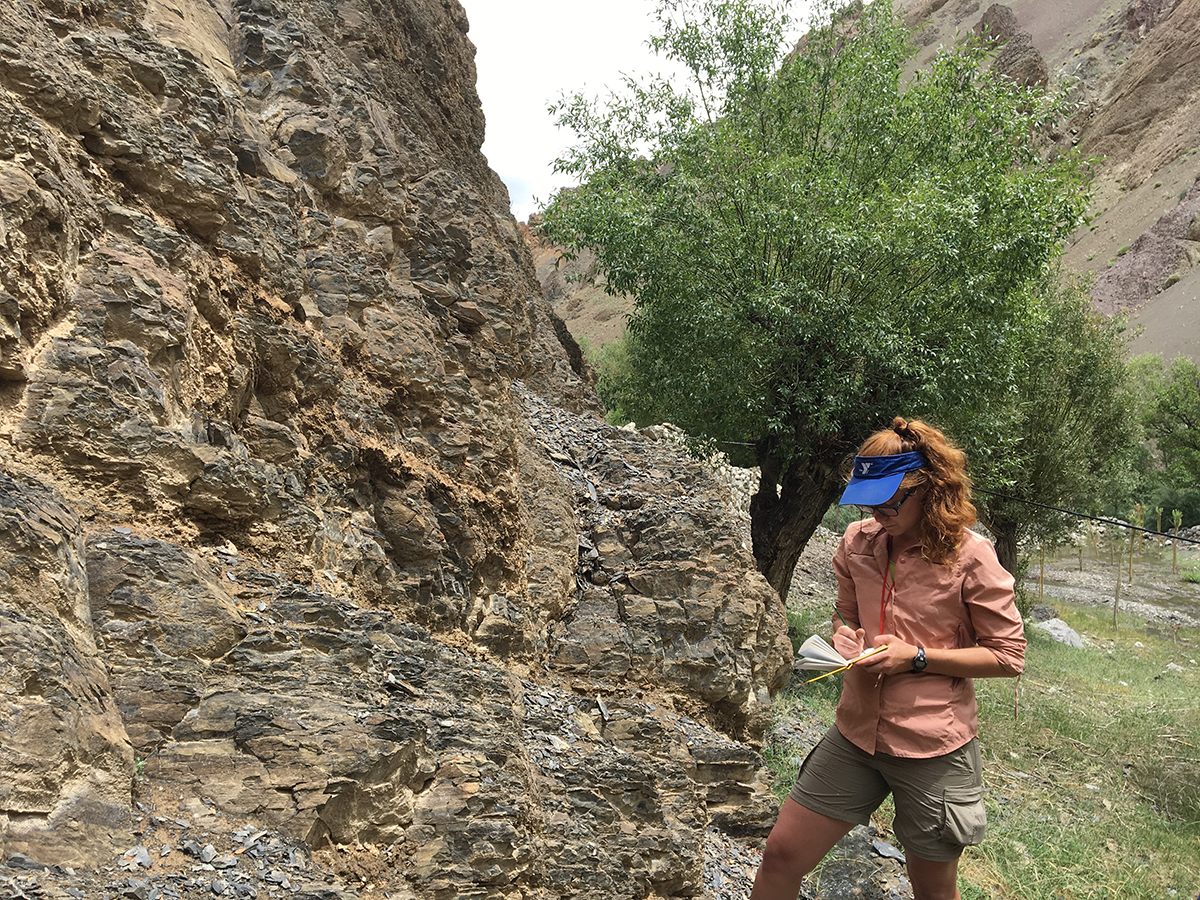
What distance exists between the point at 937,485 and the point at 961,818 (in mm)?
1141

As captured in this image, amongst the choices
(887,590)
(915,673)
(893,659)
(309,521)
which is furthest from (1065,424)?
(309,521)

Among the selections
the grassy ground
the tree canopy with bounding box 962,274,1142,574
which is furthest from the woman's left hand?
the tree canopy with bounding box 962,274,1142,574

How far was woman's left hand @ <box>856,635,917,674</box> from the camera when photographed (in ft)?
8.71

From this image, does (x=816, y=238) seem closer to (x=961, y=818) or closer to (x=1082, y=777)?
(x=1082, y=777)

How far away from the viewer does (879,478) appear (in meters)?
2.84

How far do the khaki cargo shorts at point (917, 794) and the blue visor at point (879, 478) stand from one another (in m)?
0.91

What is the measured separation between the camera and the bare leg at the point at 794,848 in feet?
9.59

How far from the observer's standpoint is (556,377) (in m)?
10.6

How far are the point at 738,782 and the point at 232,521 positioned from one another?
4.10m

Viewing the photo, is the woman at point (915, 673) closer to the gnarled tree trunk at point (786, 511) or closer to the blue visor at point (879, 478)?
the blue visor at point (879, 478)

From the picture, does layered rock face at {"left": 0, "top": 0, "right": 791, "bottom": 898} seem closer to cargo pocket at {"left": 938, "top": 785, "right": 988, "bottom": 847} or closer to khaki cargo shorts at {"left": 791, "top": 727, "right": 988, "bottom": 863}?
khaki cargo shorts at {"left": 791, "top": 727, "right": 988, "bottom": 863}

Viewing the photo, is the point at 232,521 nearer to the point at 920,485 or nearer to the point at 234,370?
the point at 234,370

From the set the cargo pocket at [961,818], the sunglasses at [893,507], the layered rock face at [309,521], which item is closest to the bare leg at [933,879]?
the cargo pocket at [961,818]

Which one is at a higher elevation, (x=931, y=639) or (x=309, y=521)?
(x=309, y=521)
